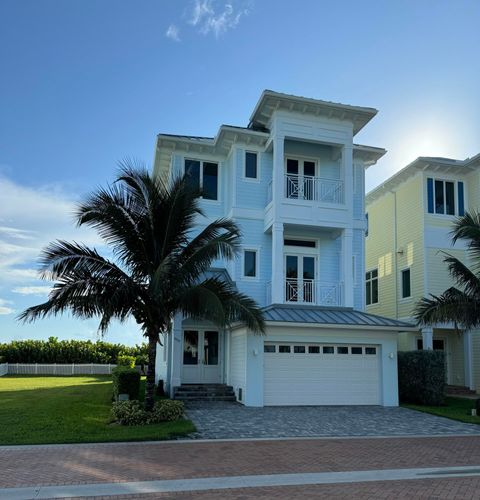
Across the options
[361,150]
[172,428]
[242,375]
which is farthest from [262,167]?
[172,428]

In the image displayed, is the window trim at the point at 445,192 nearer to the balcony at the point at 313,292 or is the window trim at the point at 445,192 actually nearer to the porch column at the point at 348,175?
the porch column at the point at 348,175

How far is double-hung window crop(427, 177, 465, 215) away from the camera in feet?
79.8

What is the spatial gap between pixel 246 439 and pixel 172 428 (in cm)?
180

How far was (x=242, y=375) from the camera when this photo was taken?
17.7 meters

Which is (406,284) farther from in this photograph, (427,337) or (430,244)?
(427,337)

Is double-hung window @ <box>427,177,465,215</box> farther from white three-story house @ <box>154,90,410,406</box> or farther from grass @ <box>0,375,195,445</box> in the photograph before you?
grass @ <box>0,375,195,445</box>

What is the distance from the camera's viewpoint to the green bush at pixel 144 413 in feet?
42.6

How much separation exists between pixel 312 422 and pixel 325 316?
493cm

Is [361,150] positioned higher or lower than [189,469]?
higher

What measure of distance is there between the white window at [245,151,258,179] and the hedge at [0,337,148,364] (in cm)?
1878

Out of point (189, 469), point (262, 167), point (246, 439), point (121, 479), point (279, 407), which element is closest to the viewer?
point (121, 479)

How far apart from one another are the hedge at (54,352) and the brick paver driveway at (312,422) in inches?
811

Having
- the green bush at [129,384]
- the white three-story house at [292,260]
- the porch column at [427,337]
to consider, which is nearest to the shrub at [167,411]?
the green bush at [129,384]

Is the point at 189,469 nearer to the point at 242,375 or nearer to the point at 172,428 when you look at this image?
the point at 172,428
